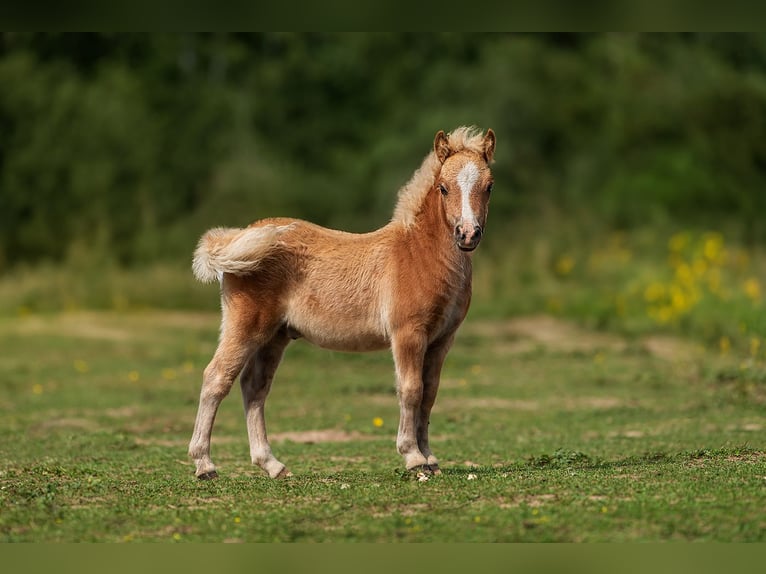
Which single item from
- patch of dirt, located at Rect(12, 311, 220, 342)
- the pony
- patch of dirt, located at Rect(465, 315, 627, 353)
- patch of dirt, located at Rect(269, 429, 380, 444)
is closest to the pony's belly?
the pony

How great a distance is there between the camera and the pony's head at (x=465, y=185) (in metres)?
8.75

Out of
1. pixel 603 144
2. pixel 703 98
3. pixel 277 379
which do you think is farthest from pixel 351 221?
pixel 277 379

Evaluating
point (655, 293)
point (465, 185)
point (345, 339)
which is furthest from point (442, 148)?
point (655, 293)

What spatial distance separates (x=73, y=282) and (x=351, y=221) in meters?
6.40

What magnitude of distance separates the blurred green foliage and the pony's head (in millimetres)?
17565

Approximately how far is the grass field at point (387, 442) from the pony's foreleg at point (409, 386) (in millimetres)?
212

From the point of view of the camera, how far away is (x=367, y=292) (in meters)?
9.33

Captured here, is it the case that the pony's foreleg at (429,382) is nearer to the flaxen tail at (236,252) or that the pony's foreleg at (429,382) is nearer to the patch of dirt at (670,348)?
the flaxen tail at (236,252)

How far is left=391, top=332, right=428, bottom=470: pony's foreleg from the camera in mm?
9055

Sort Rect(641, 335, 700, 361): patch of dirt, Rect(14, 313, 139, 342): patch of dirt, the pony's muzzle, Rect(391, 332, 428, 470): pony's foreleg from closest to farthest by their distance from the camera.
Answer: the pony's muzzle
Rect(391, 332, 428, 470): pony's foreleg
Rect(641, 335, 700, 361): patch of dirt
Rect(14, 313, 139, 342): patch of dirt

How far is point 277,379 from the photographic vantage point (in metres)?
16.8

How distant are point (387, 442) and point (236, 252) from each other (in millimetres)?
3503

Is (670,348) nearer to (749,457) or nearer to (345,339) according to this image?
(749,457)

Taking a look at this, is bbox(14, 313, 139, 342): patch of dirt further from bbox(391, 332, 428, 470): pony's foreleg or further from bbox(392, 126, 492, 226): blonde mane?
bbox(391, 332, 428, 470): pony's foreleg
